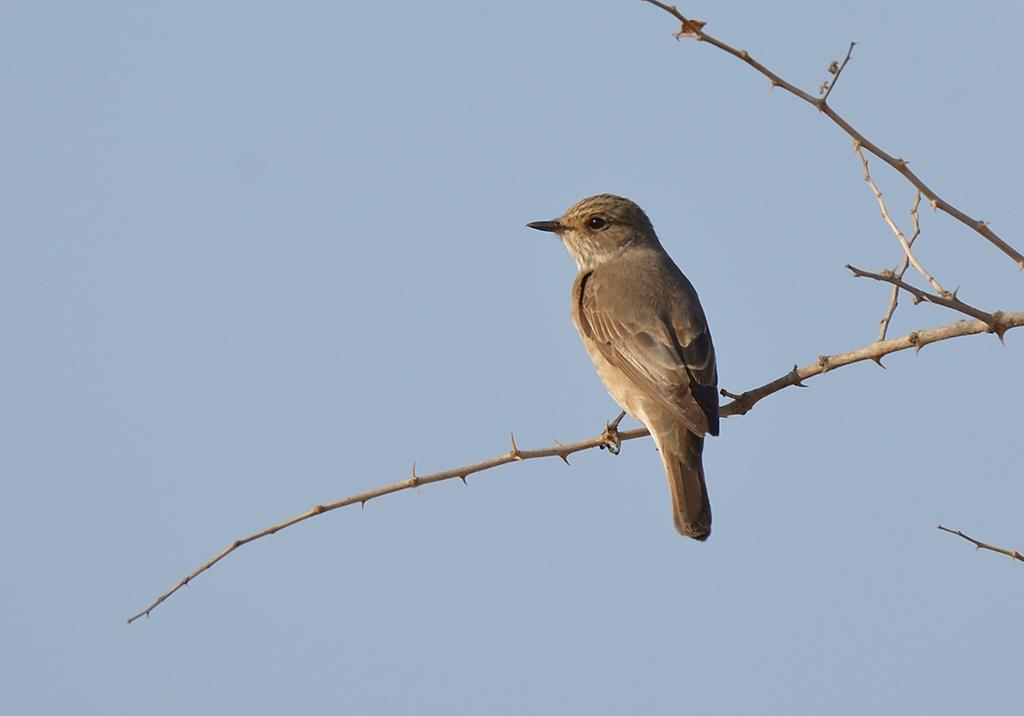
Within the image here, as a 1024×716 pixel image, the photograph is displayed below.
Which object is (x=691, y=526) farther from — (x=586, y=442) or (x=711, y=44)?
(x=711, y=44)

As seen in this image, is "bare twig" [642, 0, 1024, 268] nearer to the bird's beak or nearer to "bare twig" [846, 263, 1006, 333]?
"bare twig" [846, 263, 1006, 333]

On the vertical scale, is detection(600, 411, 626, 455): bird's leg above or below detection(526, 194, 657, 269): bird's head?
below

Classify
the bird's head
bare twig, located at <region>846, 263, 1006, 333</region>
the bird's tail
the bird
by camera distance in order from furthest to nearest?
the bird's head → the bird → the bird's tail → bare twig, located at <region>846, 263, 1006, 333</region>

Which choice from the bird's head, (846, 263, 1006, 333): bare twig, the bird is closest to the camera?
(846, 263, 1006, 333): bare twig

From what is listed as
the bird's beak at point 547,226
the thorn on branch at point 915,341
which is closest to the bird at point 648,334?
the bird's beak at point 547,226

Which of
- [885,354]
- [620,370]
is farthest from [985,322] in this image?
[620,370]

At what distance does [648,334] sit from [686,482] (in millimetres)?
1128

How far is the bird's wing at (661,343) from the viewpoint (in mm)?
7840

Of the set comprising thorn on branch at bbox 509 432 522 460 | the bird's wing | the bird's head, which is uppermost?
the bird's head

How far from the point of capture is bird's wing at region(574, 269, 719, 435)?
7840 millimetres

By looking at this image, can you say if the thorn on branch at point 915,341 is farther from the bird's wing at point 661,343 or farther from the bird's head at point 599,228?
the bird's head at point 599,228

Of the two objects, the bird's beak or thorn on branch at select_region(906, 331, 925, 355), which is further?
the bird's beak

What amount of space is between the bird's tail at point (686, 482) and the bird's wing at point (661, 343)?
0.86 feet

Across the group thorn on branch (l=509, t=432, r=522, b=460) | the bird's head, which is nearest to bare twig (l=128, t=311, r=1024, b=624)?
thorn on branch (l=509, t=432, r=522, b=460)
